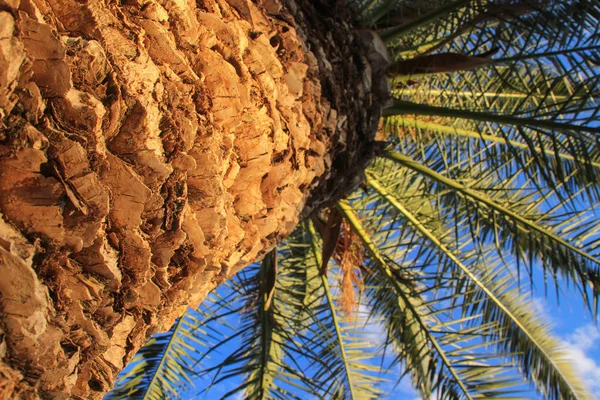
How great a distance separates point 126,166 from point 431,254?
11.5 feet

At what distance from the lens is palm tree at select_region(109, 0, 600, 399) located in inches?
139

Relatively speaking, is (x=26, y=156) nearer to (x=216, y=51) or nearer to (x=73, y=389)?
(x=73, y=389)

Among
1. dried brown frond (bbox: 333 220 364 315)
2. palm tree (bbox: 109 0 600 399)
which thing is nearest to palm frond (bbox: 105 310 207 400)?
palm tree (bbox: 109 0 600 399)

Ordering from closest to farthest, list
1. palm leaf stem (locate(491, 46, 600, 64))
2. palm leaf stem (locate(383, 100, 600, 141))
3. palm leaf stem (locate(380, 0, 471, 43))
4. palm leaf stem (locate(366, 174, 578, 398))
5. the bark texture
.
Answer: the bark texture, palm leaf stem (locate(383, 100, 600, 141)), palm leaf stem (locate(491, 46, 600, 64)), palm leaf stem (locate(380, 0, 471, 43)), palm leaf stem (locate(366, 174, 578, 398))

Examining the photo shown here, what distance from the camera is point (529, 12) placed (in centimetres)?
323

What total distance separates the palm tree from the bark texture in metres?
1.44

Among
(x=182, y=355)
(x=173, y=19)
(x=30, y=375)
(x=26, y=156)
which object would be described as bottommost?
(x=30, y=375)

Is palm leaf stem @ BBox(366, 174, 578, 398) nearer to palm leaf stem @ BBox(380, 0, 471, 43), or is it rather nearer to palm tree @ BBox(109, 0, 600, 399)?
palm tree @ BBox(109, 0, 600, 399)

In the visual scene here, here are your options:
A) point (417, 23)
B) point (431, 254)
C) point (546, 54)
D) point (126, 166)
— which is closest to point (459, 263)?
point (431, 254)

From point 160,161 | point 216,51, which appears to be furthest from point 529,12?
Result: point 160,161

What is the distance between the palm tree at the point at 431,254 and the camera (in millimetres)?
3535

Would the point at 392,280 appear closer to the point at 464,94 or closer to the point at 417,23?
the point at 464,94

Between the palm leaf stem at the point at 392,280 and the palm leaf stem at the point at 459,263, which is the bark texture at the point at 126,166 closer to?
the palm leaf stem at the point at 392,280

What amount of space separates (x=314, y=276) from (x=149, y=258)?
379cm
